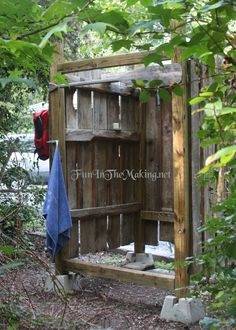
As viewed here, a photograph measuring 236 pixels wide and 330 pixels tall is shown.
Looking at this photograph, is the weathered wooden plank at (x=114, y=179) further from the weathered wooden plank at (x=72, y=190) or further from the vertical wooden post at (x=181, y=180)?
the vertical wooden post at (x=181, y=180)

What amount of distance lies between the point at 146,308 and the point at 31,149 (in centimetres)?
318

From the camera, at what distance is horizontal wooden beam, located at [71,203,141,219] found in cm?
511

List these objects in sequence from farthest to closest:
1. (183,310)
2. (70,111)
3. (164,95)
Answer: (70,111) → (183,310) → (164,95)

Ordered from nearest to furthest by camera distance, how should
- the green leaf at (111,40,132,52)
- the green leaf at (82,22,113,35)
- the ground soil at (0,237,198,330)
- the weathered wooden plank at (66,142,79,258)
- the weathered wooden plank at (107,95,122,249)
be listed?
the green leaf at (82,22,113,35) → the green leaf at (111,40,132,52) → the ground soil at (0,237,198,330) → the weathered wooden plank at (66,142,79,258) → the weathered wooden plank at (107,95,122,249)

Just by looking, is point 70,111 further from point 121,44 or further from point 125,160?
point 121,44

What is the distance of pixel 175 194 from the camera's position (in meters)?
4.20

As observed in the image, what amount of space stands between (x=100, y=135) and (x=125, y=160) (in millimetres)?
655

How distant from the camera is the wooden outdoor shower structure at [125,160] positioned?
419 centimetres

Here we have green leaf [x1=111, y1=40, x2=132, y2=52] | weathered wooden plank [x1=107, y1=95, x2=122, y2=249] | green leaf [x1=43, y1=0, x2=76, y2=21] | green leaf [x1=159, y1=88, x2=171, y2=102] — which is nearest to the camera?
green leaf [x1=43, y1=0, x2=76, y2=21]

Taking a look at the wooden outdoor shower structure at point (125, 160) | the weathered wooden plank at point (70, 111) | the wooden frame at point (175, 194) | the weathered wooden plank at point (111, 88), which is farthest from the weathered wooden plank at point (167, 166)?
the weathered wooden plank at point (70, 111)

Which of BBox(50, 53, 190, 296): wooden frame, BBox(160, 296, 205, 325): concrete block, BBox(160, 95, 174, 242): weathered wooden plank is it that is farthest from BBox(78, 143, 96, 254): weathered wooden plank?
BBox(160, 296, 205, 325): concrete block

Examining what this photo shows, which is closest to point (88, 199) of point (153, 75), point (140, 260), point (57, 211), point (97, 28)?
point (57, 211)

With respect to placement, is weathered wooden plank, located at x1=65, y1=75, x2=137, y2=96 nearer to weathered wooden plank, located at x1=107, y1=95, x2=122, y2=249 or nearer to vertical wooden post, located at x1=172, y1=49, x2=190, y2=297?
weathered wooden plank, located at x1=107, y1=95, x2=122, y2=249

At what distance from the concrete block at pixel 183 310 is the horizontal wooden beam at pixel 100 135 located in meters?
1.89
